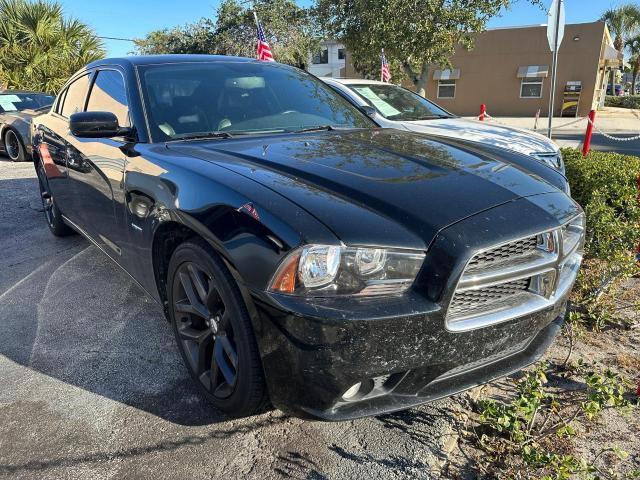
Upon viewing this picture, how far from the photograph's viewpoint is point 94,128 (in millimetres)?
2805

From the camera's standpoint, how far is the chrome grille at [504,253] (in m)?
1.87

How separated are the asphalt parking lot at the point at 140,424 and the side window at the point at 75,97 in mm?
1671

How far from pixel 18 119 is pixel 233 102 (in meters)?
8.09

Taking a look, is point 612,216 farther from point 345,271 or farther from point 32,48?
point 32,48

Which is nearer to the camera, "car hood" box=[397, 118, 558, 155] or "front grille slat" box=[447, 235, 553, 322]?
"front grille slat" box=[447, 235, 553, 322]

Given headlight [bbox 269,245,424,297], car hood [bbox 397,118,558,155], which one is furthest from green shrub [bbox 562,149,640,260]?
A: headlight [bbox 269,245,424,297]

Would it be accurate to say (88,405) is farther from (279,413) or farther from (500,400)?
(500,400)

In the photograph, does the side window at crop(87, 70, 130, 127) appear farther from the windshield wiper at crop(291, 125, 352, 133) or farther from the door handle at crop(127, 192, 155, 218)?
the windshield wiper at crop(291, 125, 352, 133)

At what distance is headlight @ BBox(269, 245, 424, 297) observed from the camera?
1.76 metres

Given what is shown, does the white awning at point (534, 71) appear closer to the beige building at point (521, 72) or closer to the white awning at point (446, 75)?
the beige building at point (521, 72)

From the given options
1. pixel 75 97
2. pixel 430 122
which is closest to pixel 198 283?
pixel 75 97

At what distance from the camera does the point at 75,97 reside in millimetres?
4148

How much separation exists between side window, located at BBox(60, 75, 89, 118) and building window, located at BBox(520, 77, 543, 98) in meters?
26.6

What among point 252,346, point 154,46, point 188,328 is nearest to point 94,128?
point 188,328
